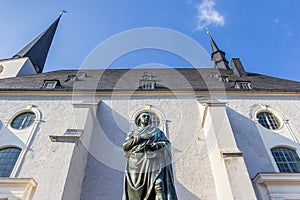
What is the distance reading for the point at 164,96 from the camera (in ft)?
44.4

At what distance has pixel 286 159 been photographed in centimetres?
1066

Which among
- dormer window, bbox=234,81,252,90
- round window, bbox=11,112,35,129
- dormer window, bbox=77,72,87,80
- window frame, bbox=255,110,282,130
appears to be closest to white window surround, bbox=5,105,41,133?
round window, bbox=11,112,35,129

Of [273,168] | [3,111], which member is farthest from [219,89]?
[3,111]

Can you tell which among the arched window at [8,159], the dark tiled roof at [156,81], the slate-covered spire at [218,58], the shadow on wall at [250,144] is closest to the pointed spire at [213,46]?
the slate-covered spire at [218,58]

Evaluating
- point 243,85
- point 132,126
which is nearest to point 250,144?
point 243,85

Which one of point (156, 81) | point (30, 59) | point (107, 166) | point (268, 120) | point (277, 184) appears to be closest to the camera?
point (277, 184)

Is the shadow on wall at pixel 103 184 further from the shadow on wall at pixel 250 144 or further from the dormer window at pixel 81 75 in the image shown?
the dormer window at pixel 81 75

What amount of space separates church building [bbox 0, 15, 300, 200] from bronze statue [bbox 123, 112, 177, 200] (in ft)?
16.8

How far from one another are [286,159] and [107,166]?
28.2 ft

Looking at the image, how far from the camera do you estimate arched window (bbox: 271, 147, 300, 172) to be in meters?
10.3

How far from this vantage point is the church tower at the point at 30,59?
68.5 feet

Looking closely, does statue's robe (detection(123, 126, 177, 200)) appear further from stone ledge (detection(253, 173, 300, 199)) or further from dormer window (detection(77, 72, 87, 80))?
dormer window (detection(77, 72, 87, 80))

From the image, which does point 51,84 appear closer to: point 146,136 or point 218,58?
point 146,136

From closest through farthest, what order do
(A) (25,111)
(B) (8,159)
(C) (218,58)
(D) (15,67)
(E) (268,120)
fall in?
(B) (8,159), (E) (268,120), (A) (25,111), (D) (15,67), (C) (218,58)
